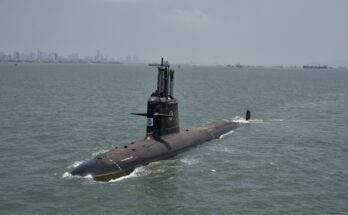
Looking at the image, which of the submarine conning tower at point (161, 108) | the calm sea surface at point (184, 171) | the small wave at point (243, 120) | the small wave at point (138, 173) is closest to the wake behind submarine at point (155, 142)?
the submarine conning tower at point (161, 108)

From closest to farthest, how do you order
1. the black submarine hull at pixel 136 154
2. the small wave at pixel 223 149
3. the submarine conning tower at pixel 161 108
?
the black submarine hull at pixel 136 154, the submarine conning tower at pixel 161 108, the small wave at pixel 223 149

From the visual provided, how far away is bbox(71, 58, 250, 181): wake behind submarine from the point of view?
30.7m

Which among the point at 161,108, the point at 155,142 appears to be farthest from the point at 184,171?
the point at 161,108

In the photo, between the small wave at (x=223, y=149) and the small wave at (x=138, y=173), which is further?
the small wave at (x=223, y=149)

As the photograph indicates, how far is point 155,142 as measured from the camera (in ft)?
120

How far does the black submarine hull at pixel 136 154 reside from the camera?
99.9 feet

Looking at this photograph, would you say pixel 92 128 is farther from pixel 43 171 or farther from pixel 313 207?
pixel 313 207

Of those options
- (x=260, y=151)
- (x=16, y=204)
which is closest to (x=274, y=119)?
(x=260, y=151)

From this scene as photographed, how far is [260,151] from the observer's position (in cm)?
4094

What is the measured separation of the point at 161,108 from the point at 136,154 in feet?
17.2

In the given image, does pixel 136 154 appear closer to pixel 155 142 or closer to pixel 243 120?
pixel 155 142

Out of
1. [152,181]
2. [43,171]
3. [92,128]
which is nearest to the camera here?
[152,181]

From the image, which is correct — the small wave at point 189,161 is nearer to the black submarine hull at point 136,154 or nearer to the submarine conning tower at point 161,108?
the black submarine hull at point 136,154

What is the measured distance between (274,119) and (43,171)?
118ft
